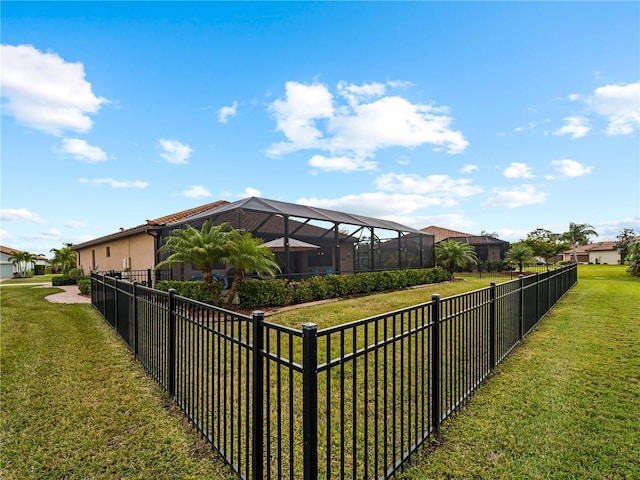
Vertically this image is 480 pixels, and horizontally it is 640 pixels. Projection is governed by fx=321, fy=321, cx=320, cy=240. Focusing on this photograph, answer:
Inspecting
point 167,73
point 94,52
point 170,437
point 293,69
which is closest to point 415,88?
point 293,69

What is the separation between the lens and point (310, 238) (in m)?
14.0

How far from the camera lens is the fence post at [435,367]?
2.86m

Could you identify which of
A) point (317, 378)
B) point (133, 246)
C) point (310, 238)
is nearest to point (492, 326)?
point (317, 378)

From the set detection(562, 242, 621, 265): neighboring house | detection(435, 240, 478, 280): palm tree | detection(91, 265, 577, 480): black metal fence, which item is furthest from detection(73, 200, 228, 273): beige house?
detection(562, 242, 621, 265): neighboring house

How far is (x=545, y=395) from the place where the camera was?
3.59 meters

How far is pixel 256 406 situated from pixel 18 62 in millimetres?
9640

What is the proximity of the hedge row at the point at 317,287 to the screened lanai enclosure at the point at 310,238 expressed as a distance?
0.58 m

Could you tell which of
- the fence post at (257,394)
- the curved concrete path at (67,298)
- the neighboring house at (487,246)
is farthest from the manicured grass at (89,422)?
the neighboring house at (487,246)

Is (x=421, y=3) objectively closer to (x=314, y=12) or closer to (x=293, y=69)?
(x=314, y=12)

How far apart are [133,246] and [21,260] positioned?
32.5m

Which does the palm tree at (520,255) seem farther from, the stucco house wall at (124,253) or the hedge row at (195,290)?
the stucco house wall at (124,253)

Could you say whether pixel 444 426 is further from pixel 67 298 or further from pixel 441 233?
pixel 441 233

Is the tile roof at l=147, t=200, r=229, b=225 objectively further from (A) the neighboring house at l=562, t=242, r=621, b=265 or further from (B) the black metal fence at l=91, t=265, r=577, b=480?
(A) the neighboring house at l=562, t=242, r=621, b=265

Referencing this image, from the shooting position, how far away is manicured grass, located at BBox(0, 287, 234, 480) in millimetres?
2434
